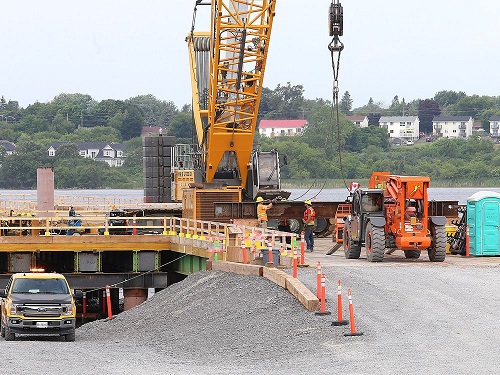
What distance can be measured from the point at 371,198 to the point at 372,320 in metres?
12.0

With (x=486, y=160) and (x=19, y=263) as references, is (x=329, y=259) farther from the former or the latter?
(x=486, y=160)

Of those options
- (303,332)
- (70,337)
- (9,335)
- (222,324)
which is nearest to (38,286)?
(70,337)

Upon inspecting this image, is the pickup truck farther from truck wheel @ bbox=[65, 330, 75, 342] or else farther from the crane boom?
the crane boom

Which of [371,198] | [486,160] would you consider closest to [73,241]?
[371,198]

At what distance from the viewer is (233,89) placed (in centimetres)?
5381

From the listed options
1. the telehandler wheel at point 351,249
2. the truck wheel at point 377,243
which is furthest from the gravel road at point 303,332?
the telehandler wheel at point 351,249

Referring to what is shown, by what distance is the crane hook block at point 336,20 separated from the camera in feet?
134

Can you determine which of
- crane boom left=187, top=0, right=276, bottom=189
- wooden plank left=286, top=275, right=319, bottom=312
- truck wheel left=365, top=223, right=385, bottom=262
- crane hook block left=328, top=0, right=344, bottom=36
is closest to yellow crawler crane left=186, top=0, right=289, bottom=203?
crane boom left=187, top=0, right=276, bottom=189

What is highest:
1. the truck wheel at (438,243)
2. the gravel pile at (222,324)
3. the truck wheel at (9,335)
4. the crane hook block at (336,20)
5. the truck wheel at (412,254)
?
the crane hook block at (336,20)

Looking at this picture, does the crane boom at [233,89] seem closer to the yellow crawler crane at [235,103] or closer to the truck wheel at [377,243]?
the yellow crawler crane at [235,103]

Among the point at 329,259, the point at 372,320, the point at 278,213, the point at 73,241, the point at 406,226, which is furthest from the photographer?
the point at 278,213

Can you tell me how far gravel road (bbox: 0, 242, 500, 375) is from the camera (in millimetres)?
23016

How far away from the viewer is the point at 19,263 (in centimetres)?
4553

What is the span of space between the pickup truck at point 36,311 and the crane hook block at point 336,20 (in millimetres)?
14029
